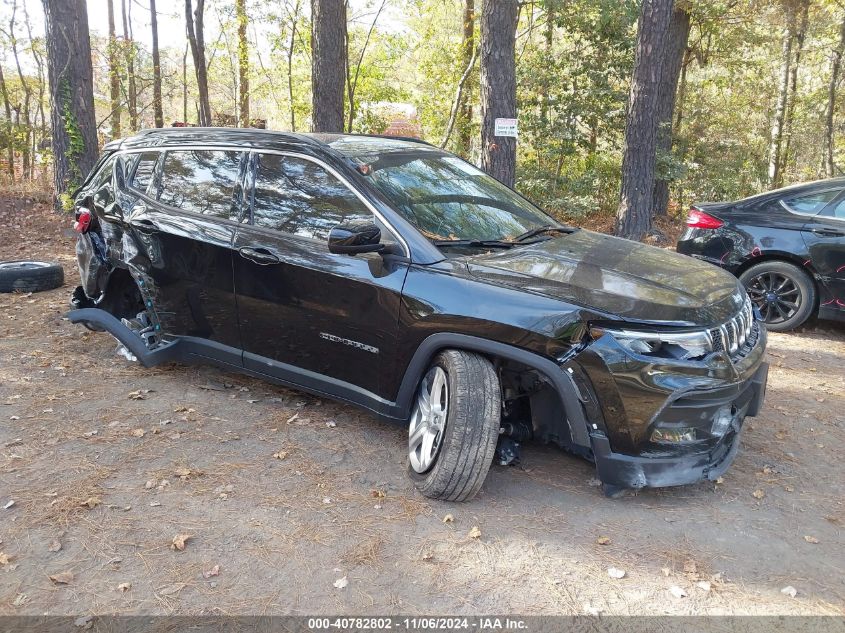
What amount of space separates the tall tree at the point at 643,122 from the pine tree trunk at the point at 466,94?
699cm

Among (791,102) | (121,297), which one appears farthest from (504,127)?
(791,102)

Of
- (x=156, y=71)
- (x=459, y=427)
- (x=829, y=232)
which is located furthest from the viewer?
(x=156, y=71)

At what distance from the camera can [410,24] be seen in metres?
20.5

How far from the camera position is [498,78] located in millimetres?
8766

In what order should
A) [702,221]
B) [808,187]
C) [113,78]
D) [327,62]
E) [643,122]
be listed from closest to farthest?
[808,187] < [702,221] < [643,122] < [327,62] < [113,78]

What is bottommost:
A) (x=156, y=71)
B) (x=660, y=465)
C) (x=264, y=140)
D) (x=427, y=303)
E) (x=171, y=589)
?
(x=171, y=589)

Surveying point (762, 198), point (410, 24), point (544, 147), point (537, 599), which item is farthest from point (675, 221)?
point (537, 599)

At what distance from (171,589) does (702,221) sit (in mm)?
5900

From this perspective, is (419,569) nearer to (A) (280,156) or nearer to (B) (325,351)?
(B) (325,351)

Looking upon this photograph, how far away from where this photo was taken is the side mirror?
3.46 m

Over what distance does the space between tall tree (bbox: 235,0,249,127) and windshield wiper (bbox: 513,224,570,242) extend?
1838 cm

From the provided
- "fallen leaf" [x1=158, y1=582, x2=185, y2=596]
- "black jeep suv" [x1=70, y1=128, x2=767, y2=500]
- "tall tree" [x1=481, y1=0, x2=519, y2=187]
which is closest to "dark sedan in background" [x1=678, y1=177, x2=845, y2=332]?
"black jeep suv" [x1=70, y1=128, x2=767, y2=500]

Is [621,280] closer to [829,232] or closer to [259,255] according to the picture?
[259,255]

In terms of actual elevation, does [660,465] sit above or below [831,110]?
below
